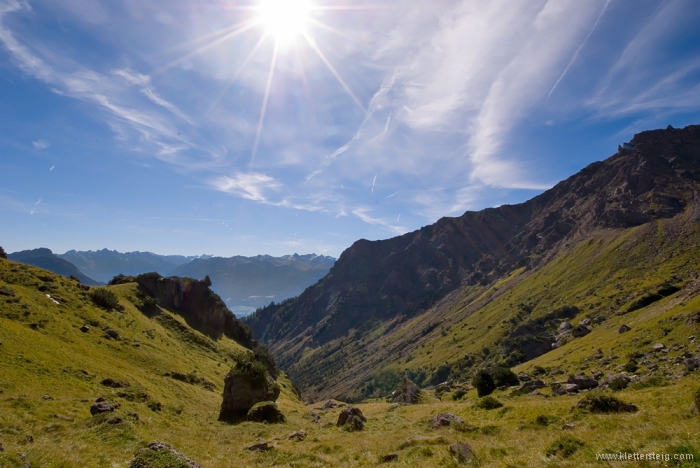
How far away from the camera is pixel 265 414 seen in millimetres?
39938

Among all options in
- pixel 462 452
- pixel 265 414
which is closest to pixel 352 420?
pixel 265 414

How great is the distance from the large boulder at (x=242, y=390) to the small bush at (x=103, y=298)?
38.0 m

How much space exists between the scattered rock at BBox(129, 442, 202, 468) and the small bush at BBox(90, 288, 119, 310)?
63452 mm

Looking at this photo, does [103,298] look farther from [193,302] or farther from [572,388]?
Answer: [572,388]

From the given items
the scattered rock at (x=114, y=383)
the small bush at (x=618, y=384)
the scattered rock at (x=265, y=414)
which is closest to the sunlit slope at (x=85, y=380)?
the scattered rock at (x=114, y=383)

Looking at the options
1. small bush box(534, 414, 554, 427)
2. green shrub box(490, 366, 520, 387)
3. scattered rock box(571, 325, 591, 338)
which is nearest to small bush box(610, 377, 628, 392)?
small bush box(534, 414, 554, 427)

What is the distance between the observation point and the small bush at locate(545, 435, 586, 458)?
1438cm

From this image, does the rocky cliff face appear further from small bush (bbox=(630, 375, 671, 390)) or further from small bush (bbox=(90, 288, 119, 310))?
small bush (bbox=(630, 375, 671, 390))

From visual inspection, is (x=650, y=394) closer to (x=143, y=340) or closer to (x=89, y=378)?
(x=89, y=378)

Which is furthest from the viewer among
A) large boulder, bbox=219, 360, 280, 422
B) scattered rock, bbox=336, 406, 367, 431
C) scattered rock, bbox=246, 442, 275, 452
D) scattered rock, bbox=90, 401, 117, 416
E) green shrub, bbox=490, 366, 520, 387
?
green shrub, bbox=490, 366, 520, 387

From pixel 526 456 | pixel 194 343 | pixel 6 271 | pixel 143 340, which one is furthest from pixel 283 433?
pixel 194 343

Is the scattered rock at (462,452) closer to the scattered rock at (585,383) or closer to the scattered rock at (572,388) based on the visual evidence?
the scattered rock at (572,388)

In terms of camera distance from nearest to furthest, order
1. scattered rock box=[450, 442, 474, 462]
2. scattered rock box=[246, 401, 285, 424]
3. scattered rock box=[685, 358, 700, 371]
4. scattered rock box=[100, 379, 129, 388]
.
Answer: scattered rock box=[450, 442, 474, 462] → scattered rock box=[100, 379, 129, 388] → scattered rock box=[685, 358, 700, 371] → scattered rock box=[246, 401, 285, 424]

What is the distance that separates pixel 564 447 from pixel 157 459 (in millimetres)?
18044
